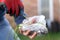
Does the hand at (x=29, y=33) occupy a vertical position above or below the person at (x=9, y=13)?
below

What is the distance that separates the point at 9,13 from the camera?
0.61 m

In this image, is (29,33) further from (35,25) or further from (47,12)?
(47,12)

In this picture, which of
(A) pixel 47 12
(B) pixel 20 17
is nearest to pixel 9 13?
(B) pixel 20 17

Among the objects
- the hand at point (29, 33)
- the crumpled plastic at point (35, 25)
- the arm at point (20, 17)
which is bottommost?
the hand at point (29, 33)

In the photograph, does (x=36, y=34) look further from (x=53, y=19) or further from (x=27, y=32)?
(x=53, y=19)

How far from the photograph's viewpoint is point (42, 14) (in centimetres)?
68

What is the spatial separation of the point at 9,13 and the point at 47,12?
0.19 metres

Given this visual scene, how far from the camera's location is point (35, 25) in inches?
25.3

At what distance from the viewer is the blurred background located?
66cm

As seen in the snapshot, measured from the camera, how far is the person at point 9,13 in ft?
1.95

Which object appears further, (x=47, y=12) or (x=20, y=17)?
(x=47, y=12)

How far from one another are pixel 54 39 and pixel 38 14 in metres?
0.11

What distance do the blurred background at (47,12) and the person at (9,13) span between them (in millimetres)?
17

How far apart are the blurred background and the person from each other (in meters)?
0.02
